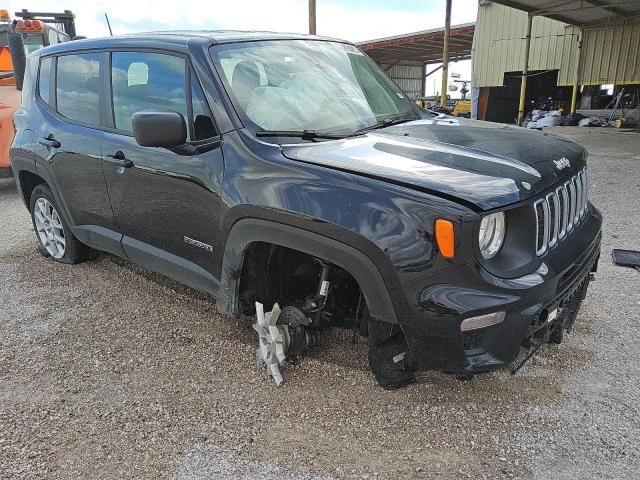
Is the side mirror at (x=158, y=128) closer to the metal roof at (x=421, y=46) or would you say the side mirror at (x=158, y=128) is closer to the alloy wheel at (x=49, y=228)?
the alloy wheel at (x=49, y=228)

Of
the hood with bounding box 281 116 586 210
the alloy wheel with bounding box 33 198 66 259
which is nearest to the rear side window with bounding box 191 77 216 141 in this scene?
the hood with bounding box 281 116 586 210

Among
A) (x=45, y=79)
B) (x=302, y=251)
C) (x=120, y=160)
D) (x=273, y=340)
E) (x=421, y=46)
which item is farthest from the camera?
(x=421, y=46)

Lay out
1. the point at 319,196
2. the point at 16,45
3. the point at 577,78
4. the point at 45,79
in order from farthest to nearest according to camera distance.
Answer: the point at 577,78 → the point at 16,45 → the point at 45,79 → the point at 319,196

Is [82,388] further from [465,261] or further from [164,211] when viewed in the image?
[465,261]

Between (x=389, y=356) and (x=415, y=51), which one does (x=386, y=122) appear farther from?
(x=415, y=51)

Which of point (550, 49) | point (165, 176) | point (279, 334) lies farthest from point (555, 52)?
point (279, 334)

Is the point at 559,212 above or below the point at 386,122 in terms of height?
below

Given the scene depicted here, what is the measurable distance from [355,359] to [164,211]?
1462mm

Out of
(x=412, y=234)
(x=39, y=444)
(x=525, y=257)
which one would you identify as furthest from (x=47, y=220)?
(x=525, y=257)

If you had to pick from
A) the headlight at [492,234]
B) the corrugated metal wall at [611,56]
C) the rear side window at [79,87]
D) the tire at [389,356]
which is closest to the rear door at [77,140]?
the rear side window at [79,87]

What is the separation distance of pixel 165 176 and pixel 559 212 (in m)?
2.17

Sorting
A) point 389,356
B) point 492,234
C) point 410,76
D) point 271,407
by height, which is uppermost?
point 410,76

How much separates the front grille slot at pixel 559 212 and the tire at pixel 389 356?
0.77 metres

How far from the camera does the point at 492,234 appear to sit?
2285 mm
